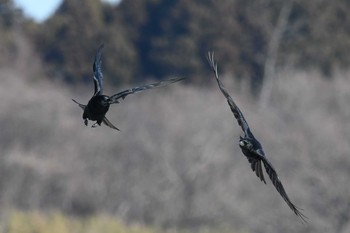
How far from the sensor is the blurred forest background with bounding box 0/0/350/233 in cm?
3297

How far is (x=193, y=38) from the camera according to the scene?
56594mm

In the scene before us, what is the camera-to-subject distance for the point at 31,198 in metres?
33.9

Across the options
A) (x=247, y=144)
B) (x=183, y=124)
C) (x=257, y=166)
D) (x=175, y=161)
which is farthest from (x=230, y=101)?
(x=183, y=124)

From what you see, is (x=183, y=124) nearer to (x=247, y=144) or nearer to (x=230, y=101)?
(x=230, y=101)

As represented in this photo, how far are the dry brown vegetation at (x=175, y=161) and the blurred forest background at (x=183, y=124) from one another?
0.16 ft

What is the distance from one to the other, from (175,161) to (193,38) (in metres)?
19.6

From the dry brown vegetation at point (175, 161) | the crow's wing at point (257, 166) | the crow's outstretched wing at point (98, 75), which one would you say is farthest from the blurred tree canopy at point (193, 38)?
the crow's wing at point (257, 166)

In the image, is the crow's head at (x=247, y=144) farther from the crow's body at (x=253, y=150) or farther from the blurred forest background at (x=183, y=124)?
the blurred forest background at (x=183, y=124)

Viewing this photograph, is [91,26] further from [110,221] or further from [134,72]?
[110,221]

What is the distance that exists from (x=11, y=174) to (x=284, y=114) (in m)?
13.0

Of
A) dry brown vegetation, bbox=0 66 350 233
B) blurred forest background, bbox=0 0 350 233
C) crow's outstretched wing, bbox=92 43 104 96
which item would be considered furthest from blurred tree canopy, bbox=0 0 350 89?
crow's outstretched wing, bbox=92 43 104 96

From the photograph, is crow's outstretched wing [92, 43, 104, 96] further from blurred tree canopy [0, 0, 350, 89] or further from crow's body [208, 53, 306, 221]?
blurred tree canopy [0, 0, 350, 89]

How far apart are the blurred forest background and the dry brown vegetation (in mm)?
50

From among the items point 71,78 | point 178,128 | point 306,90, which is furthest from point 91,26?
point 178,128
